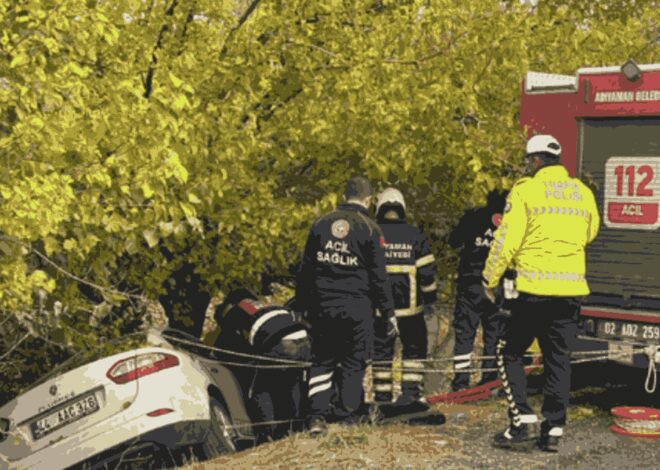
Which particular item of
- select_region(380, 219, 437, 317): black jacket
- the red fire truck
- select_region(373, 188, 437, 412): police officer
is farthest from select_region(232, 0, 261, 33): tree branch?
the red fire truck

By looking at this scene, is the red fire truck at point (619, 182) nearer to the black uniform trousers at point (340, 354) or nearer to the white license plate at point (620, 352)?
the white license plate at point (620, 352)

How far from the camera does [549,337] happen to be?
702 centimetres

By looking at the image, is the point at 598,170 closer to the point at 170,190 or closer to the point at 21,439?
the point at 170,190

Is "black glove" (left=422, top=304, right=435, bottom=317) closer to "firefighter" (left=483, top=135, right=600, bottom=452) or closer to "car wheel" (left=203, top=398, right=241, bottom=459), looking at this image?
"car wheel" (left=203, top=398, right=241, bottom=459)

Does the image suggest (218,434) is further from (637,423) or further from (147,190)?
(637,423)

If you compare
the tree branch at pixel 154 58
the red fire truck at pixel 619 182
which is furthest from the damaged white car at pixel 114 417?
the red fire truck at pixel 619 182

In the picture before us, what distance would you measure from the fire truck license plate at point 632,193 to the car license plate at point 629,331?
708 mm

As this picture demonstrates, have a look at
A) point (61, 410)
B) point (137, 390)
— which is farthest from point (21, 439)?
point (137, 390)

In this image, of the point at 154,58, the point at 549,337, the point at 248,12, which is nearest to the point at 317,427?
the point at 549,337

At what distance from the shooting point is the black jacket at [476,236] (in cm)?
938

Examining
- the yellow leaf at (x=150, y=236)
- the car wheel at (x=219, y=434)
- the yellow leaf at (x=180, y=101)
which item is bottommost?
the car wheel at (x=219, y=434)

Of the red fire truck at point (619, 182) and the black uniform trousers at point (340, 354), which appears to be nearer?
the black uniform trousers at point (340, 354)

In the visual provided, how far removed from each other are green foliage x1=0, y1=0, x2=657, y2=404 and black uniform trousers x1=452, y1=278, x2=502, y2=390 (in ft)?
3.48

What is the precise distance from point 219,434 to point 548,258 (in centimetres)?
260
